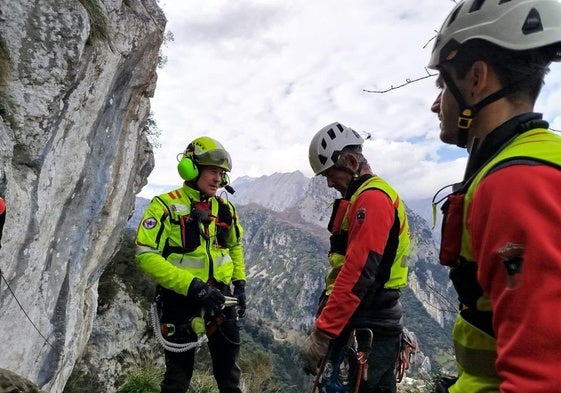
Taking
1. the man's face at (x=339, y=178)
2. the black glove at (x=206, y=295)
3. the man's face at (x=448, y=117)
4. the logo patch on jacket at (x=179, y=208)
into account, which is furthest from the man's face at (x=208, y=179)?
the man's face at (x=448, y=117)

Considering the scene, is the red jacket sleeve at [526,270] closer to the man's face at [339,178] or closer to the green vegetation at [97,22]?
the man's face at [339,178]

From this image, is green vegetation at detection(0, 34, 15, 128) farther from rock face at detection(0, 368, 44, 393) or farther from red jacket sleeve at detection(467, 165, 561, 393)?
red jacket sleeve at detection(467, 165, 561, 393)

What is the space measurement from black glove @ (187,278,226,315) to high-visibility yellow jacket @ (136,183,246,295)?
0.07 m

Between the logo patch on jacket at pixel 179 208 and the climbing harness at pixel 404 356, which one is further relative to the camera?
the logo patch on jacket at pixel 179 208

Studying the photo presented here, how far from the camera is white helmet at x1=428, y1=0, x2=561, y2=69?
60.5 inches

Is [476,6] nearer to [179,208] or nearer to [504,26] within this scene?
[504,26]

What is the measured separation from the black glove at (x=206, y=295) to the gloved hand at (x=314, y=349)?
1486mm

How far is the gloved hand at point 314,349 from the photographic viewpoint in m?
3.60

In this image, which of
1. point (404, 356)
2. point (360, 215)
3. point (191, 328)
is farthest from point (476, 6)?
point (191, 328)

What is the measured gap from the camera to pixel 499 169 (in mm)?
1190

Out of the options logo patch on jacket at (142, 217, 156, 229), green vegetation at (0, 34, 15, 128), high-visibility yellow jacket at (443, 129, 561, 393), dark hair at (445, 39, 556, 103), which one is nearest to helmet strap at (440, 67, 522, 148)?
dark hair at (445, 39, 556, 103)

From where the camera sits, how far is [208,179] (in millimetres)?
5504

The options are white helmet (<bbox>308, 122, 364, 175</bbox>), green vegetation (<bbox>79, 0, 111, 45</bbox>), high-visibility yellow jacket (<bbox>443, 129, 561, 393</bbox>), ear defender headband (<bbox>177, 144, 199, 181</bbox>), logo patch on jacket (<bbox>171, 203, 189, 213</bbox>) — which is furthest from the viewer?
green vegetation (<bbox>79, 0, 111, 45</bbox>)

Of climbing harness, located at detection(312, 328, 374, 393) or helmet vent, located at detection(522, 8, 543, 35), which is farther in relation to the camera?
climbing harness, located at detection(312, 328, 374, 393)
